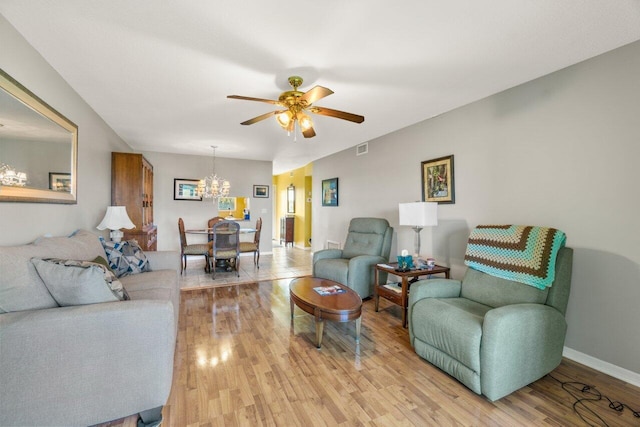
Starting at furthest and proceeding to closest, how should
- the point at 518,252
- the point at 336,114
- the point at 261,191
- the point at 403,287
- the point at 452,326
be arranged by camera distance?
the point at 261,191
the point at 403,287
the point at 336,114
the point at 518,252
the point at 452,326

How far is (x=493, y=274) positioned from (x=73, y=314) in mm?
2843

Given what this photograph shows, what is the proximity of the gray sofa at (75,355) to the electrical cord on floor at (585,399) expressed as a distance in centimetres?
246

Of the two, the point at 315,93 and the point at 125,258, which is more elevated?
the point at 315,93

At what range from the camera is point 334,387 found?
6.10 ft

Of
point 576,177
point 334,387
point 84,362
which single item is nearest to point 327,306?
point 334,387

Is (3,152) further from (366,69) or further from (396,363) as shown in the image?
(396,363)

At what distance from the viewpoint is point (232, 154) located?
6117 millimetres

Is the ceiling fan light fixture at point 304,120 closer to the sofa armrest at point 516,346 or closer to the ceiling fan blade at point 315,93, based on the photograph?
the ceiling fan blade at point 315,93

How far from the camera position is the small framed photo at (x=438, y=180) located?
329cm

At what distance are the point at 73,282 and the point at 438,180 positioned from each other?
354 cm

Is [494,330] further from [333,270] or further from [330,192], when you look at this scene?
[330,192]

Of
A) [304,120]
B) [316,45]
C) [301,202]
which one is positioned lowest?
[301,202]

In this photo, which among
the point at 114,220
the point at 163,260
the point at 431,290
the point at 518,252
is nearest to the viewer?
the point at 518,252

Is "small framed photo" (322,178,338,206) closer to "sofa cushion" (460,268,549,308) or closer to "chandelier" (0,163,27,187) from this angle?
"sofa cushion" (460,268,549,308)
